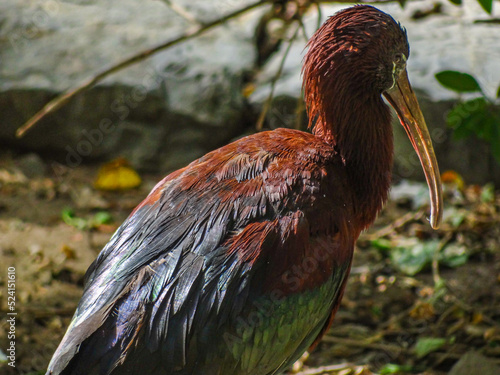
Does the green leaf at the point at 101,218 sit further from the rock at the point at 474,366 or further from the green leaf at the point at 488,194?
the green leaf at the point at 488,194

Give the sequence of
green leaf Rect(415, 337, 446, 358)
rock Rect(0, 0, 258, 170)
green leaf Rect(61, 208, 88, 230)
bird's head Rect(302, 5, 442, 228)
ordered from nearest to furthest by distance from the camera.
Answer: bird's head Rect(302, 5, 442, 228), green leaf Rect(415, 337, 446, 358), green leaf Rect(61, 208, 88, 230), rock Rect(0, 0, 258, 170)

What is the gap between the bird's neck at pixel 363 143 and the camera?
343 centimetres

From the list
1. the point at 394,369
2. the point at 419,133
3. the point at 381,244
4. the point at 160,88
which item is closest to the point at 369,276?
the point at 381,244

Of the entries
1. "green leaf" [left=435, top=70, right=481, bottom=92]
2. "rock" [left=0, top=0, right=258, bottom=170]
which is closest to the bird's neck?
"green leaf" [left=435, top=70, right=481, bottom=92]

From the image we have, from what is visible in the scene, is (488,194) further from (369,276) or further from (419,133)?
(419,133)

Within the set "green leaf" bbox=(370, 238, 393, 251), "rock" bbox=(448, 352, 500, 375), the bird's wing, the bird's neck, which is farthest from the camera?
"green leaf" bbox=(370, 238, 393, 251)

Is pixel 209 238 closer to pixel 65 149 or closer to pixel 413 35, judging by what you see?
pixel 65 149

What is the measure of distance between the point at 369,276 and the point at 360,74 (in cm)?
224

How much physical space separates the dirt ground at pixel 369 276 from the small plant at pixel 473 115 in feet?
4.04

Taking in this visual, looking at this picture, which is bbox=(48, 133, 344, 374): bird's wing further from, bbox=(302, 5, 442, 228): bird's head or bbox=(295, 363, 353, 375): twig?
bbox=(295, 363, 353, 375): twig

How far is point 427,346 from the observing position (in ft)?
14.3

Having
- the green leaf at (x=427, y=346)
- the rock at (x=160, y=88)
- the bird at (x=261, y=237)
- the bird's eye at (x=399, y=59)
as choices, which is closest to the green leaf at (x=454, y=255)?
the green leaf at (x=427, y=346)

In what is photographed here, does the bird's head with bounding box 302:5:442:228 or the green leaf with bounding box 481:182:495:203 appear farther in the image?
the green leaf with bounding box 481:182:495:203

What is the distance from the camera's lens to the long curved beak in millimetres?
3443
